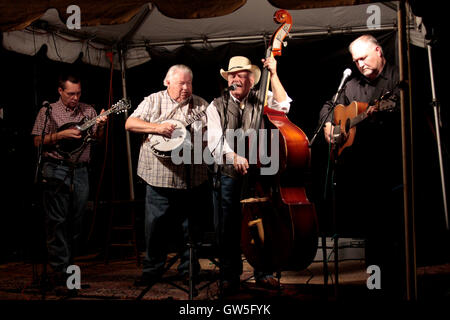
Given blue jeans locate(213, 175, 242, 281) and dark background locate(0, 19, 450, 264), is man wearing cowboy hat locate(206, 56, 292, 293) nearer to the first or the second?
blue jeans locate(213, 175, 242, 281)

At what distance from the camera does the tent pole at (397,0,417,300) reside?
103 inches

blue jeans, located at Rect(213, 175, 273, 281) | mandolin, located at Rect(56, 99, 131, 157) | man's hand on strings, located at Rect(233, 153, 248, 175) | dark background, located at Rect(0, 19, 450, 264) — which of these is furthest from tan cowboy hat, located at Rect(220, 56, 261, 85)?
dark background, located at Rect(0, 19, 450, 264)

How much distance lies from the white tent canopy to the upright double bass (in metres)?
1.88

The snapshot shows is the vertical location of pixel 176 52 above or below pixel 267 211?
above

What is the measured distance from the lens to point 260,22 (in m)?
5.46

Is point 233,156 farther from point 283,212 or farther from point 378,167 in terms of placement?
point 378,167

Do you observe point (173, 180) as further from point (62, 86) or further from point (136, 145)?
point (136, 145)

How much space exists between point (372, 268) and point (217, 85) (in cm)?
385

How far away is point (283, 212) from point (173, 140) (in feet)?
4.30

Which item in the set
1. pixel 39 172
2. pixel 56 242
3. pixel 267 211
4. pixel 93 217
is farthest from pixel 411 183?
pixel 93 217

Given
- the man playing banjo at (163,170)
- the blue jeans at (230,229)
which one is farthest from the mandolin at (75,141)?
the blue jeans at (230,229)

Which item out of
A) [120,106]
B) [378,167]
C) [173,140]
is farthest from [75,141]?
[378,167]

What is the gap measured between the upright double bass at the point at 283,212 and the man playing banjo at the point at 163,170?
2.61 feet

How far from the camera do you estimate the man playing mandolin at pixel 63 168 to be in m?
4.25
